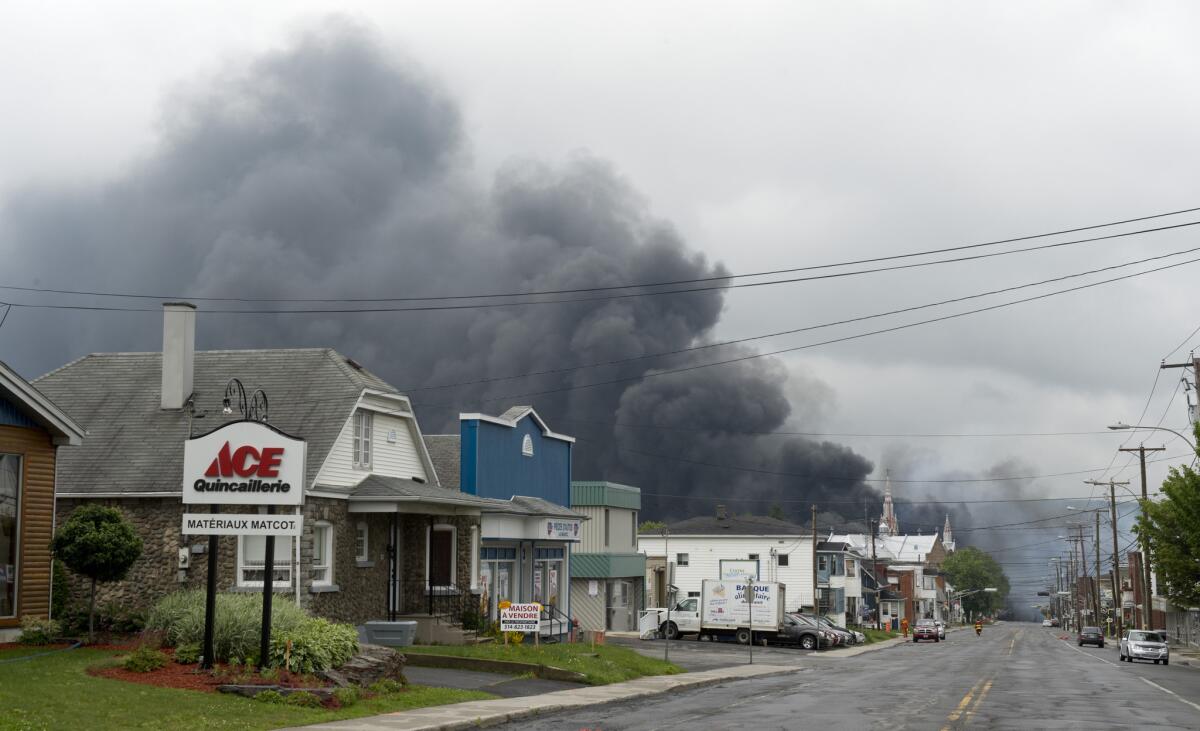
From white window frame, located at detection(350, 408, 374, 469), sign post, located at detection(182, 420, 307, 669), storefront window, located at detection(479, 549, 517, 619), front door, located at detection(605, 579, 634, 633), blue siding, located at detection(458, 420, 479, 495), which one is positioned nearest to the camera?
sign post, located at detection(182, 420, 307, 669)

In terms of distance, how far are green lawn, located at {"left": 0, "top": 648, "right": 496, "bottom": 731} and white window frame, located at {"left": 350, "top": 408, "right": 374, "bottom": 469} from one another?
45.2ft

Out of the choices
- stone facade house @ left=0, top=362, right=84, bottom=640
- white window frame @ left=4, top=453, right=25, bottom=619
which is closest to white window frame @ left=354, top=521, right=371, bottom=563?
stone facade house @ left=0, top=362, right=84, bottom=640

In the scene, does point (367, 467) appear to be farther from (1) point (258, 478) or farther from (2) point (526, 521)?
(1) point (258, 478)

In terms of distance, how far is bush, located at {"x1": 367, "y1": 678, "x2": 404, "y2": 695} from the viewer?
2333 centimetres

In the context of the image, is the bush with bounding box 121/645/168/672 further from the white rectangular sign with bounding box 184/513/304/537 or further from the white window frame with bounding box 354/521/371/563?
the white window frame with bounding box 354/521/371/563

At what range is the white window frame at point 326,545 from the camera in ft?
110

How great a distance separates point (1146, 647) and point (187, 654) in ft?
159

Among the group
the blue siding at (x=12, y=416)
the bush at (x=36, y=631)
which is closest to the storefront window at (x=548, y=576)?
the bush at (x=36, y=631)

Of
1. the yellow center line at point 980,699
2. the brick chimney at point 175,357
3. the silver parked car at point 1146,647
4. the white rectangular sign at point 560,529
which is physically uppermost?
the brick chimney at point 175,357

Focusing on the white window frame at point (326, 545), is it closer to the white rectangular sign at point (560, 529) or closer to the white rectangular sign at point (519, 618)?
the white rectangular sign at point (519, 618)

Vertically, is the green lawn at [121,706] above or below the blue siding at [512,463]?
below

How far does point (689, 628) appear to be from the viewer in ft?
200

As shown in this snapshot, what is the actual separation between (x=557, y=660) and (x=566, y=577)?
54.3 ft

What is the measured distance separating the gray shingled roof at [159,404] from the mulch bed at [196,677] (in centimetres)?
1104
